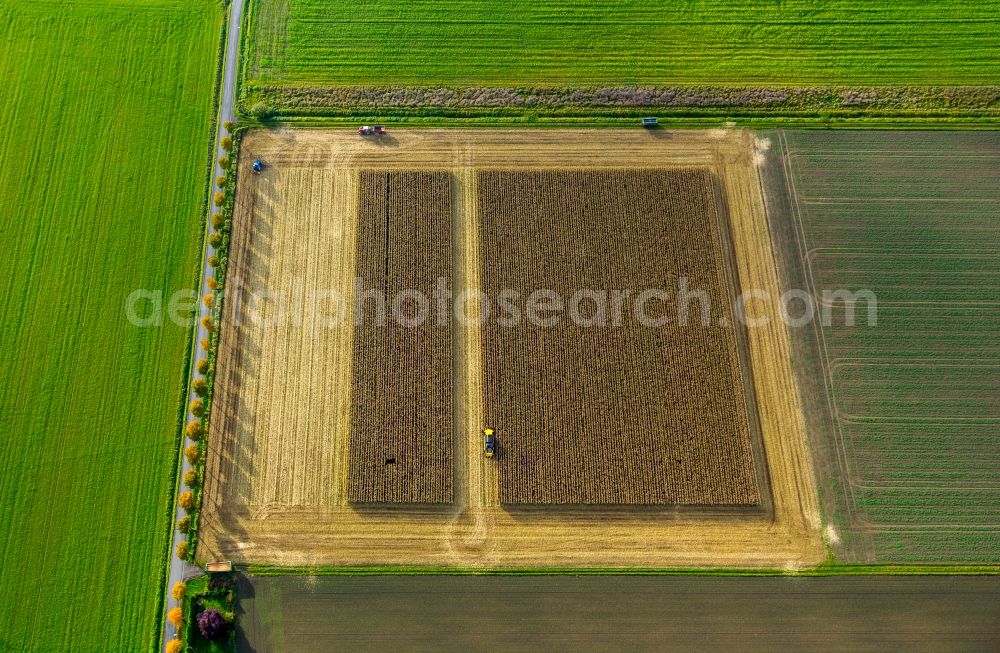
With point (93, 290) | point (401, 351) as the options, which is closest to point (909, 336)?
point (401, 351)

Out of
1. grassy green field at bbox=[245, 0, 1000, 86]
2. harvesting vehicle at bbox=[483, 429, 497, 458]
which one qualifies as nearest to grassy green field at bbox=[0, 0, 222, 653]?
grassy green field at bbox=[245, 0, 1000, 86]

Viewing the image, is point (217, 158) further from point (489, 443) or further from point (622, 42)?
point (622, 42)

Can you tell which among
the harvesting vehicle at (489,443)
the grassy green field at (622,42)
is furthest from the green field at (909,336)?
the harvesting vehicle at (489,443)

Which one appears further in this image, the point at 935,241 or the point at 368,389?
the point at 935,241

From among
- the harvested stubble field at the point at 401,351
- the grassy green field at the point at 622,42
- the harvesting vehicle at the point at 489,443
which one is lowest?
the harvesting vehicle at the point at 489,443

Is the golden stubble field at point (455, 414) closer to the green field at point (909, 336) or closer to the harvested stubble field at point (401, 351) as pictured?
the harvested stubble field at point (401, 351)

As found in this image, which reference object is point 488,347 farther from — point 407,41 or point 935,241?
point 935,241

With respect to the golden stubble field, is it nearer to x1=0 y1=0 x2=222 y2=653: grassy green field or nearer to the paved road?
the paved road

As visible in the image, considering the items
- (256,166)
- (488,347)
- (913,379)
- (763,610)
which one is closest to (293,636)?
(488,347)
